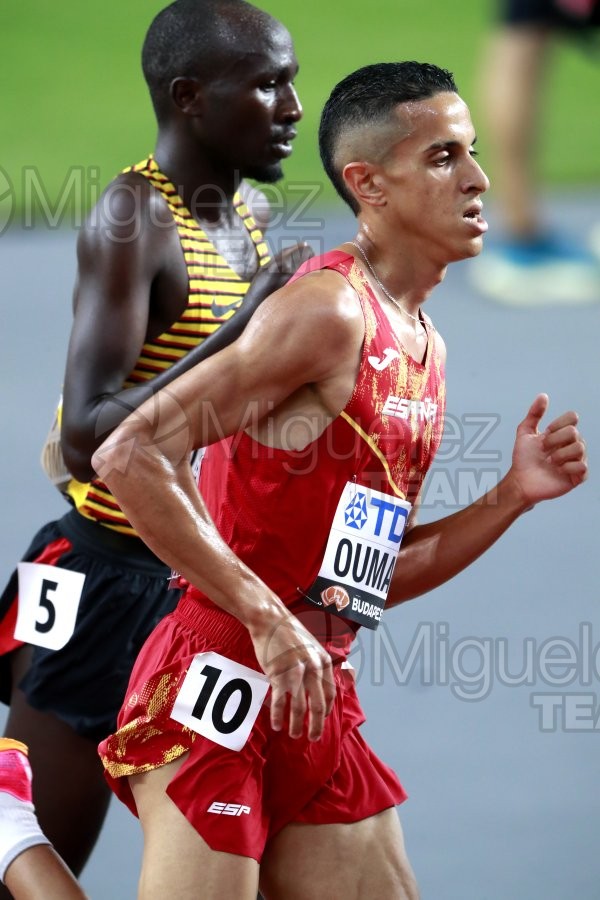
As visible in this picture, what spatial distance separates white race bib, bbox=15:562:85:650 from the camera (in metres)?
3.15

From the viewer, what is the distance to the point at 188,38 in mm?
3311

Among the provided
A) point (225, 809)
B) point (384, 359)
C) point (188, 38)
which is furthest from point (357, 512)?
point (188, 38)

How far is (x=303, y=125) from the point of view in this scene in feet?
35.0

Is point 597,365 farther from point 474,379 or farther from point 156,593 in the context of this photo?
point 156,593

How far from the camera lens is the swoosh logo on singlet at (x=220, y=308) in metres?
3.15

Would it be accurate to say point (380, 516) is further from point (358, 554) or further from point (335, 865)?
point (335, 865)

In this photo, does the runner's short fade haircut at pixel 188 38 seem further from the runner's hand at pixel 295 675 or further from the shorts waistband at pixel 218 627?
the runner's hand at pixel 295 675

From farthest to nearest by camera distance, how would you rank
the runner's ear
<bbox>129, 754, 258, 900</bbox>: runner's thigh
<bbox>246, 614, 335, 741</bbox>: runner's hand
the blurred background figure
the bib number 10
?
the blurred background figure < the runner's ear < the bib number 10 < <bbox>129, 754, 258, 900</bbox>: runner's thigh < <bbox>246, 614, 335, 741</bbox>: runner's hand

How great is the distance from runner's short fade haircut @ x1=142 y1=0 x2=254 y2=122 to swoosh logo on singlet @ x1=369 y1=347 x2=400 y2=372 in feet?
3.47

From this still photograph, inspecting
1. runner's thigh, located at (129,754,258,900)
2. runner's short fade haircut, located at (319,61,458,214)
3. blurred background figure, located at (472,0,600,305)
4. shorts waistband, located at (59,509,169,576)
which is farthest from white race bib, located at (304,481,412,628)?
blurred background figure, located at (472,0,600,305)

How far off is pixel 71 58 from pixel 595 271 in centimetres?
572

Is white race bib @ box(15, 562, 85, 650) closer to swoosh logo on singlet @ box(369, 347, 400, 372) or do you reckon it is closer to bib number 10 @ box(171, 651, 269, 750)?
bib number 10 @ box(171, 651, 269, 750)

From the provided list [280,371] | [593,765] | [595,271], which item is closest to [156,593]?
[280,371]

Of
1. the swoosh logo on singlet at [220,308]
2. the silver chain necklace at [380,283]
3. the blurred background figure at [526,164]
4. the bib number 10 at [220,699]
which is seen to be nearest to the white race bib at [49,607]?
the swoosh logo on singlet at [220,308]
